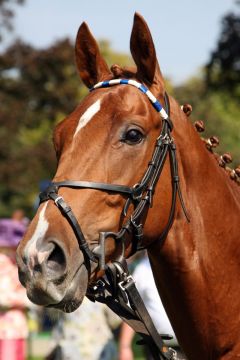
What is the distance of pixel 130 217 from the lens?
12.7 feet

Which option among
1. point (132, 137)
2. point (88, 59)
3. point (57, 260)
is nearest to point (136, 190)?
point (132, 137)

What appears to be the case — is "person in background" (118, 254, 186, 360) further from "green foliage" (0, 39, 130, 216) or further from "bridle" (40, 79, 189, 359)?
"green foliage" (0, 39, 130, 216)

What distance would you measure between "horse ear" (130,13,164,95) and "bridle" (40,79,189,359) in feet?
0.24

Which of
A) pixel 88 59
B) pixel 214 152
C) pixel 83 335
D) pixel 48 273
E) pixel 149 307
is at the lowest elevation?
pixel 83 335

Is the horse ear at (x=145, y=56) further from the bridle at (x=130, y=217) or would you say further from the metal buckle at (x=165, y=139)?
the metal buckle at (x=165, y=139)

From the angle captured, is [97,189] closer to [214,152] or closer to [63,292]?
[63,292]

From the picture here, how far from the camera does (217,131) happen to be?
38.4m

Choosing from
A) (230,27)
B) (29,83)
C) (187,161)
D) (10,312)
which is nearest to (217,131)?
(230,27)

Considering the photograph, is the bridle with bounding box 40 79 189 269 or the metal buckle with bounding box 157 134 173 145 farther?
the metal buckle with bounding box 157 134 173 145

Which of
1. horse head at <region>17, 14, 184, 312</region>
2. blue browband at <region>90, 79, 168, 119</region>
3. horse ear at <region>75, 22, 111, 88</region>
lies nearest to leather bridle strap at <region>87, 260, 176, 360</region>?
horse head at <region>17, 14, 184, 312</region>

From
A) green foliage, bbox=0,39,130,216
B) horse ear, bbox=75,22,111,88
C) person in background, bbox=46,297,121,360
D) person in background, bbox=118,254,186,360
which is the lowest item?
green foliage, bbox=0,39,130,216

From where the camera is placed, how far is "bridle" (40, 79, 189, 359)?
12.1ft

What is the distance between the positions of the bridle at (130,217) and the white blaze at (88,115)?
208 mm

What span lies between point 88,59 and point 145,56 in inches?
16.4
